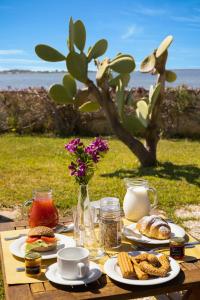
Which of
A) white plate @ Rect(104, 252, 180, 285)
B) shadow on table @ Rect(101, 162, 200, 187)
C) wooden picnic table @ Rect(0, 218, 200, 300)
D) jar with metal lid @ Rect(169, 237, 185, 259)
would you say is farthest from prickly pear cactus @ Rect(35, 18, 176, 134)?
wooden picnic table @ Rect(0, 218, 200, 300)

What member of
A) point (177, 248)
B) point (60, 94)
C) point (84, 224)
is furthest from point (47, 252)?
point (60, 94)

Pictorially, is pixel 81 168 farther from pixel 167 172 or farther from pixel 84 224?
pixel 167 172

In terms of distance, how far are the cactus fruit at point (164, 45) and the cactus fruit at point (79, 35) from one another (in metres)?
1.03

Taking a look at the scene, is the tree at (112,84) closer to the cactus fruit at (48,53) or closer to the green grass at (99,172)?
the cactus fruit at (48,53)

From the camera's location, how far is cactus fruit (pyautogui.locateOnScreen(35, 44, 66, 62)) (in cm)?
593

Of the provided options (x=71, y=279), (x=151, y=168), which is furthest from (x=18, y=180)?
(x=71, y=279)

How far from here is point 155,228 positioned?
86.0 inches

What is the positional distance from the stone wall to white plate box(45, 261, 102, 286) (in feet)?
24.9

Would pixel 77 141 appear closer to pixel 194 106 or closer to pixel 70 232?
pixel 70 232

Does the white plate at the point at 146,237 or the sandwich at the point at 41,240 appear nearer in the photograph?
the sandwich at the point at 41,240

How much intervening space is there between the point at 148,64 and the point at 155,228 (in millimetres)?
4275

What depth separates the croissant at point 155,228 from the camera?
2170mm

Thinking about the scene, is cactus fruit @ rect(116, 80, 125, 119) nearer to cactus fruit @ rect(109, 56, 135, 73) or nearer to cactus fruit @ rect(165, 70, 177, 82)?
cactus fruit @ rect(109, 56, 135, 73)

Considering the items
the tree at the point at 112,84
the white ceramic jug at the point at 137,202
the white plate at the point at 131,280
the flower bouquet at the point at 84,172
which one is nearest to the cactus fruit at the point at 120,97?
the tree at the point at 112,84
